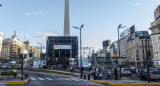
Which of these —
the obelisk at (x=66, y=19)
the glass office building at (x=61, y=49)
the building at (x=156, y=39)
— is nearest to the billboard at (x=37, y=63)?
the glass office building at (x=61, y=49)

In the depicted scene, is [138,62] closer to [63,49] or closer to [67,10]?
[63,49]

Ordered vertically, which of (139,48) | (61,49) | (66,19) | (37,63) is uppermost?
(66,19)

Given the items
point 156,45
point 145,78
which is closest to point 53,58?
point 156,45

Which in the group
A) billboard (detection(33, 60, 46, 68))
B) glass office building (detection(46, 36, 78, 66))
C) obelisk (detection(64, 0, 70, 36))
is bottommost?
billboard (detection(33, 60, 46, 68))

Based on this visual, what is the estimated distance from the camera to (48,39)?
87.1 m

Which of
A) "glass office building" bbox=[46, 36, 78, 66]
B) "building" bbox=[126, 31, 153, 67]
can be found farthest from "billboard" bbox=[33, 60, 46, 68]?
"building" bbox=[126, 31, 153, 67]

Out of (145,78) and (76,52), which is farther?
(76,52)

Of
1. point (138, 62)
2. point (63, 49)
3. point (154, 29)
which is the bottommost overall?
point (138, 62)

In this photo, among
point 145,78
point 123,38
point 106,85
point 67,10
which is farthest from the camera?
point 123,38

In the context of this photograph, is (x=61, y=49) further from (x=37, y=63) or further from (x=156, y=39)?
(x=156, y=39)

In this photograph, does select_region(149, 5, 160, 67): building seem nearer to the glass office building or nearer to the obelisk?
the glass office building

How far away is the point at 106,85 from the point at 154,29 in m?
81.4

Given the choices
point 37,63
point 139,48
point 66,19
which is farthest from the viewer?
point 139,48

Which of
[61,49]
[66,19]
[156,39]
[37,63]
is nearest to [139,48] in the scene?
[156,39]
